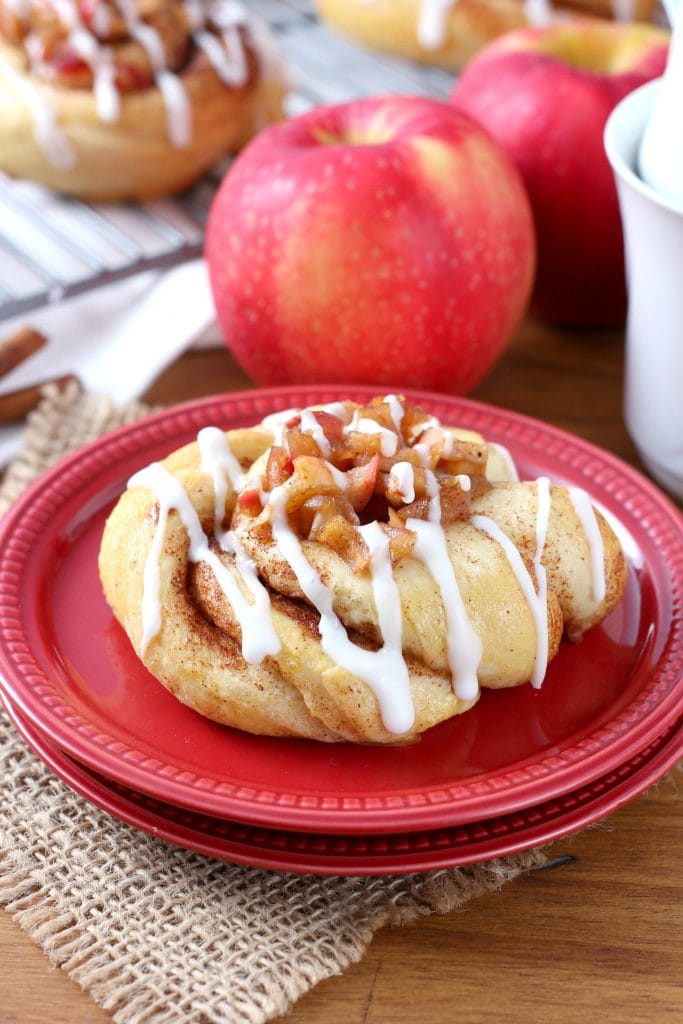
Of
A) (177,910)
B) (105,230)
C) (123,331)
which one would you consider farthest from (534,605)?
(105,230)

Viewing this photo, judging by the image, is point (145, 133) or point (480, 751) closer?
point (480, 751)

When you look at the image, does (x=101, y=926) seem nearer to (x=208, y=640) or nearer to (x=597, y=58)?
(x=208, y=640)

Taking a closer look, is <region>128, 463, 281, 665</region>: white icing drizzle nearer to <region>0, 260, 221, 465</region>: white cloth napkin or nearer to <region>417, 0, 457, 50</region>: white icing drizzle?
<region>0, 260, 221, 465</region>: white cloth napkin

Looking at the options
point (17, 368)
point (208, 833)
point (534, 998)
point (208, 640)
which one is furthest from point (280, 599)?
point (17, 368)

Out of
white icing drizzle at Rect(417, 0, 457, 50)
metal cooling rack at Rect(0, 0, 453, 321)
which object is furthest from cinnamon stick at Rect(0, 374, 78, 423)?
white icing drizzle at Rect(417, 0, 457, 50)

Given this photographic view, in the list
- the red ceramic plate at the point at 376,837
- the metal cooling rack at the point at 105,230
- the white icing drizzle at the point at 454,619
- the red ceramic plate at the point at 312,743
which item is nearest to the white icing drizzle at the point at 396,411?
the white icing drizzle at the point at 454,619

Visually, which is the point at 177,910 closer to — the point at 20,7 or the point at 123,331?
the point at 123,331

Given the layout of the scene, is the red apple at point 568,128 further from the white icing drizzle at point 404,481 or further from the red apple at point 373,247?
the white icing drizzle at point 404,481
